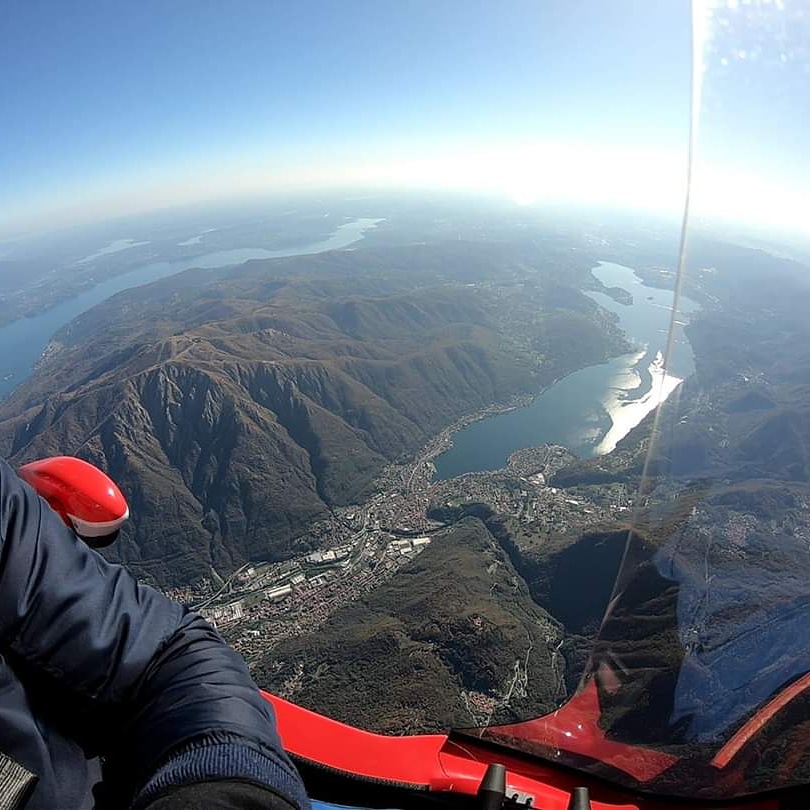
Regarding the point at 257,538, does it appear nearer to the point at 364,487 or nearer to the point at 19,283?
the point at 364,487

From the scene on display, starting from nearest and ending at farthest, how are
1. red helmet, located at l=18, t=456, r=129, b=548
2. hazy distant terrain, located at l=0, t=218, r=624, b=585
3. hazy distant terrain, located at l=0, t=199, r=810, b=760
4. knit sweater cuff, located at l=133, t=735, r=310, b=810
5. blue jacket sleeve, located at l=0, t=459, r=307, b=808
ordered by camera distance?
knit sweater cuff, located at l=133, t=735, r=310, b=810 < blue jacket sleeve, located at l=0, t=459, r=307, b=808 < red helmet, located at l=18, t=456, r=129, b=548 < hazy distant terrain, located at l=0, t=199, r=810, b=760 < hazy distant terrain, located at l=0, t=218, r=624, b=585

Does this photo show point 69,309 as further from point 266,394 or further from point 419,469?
point 419,469

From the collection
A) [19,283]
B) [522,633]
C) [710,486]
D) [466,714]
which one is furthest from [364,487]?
[19,283]

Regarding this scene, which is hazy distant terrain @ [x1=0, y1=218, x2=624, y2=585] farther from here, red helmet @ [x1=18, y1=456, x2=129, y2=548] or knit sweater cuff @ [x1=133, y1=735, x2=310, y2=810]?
knit sweater cuff @ [x1=133, y1=735, x2=310, y2=810]

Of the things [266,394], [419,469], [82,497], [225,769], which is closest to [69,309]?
[266,394]

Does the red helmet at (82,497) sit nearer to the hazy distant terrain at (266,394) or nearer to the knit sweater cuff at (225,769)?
the knit sweater cuff at (225,769)

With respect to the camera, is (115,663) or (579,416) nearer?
(115,663)

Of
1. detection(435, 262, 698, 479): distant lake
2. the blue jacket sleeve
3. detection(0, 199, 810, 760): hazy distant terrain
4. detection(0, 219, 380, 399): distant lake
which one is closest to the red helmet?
the blue jacket sleeve
